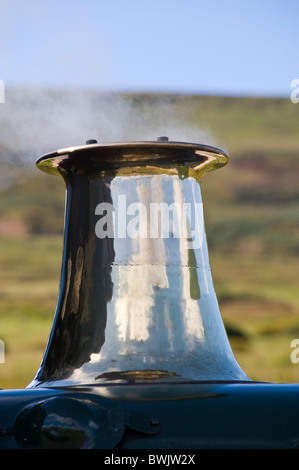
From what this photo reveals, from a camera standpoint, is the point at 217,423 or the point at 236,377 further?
the point at 236,377

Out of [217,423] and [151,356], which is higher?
[151,356]

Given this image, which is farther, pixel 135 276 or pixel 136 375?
pixel 135 276

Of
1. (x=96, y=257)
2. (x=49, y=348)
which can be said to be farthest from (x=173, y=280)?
(x=49, y=348)

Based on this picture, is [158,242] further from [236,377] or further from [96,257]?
[236,377]

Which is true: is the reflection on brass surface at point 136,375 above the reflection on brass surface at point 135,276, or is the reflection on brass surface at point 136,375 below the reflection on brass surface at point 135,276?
below

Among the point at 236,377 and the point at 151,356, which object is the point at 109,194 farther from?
the point at 236,377

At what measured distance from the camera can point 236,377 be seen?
2.29 meters

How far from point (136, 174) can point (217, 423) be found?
0.79m

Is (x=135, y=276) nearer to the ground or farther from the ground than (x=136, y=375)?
farther from the ground

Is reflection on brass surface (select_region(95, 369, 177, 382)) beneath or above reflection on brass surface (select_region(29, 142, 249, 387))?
beneath

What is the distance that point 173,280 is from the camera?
7.56 ft
